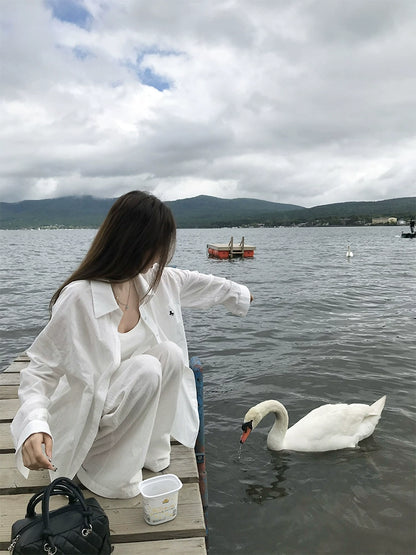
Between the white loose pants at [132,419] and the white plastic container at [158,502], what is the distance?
Answer: 0.16 metres

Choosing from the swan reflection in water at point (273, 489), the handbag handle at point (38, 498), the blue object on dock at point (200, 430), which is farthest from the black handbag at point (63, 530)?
the swan reflection in water at point (273, 489)

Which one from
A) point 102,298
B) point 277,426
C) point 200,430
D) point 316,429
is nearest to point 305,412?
point 316,429

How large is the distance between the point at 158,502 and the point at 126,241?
1.57 m

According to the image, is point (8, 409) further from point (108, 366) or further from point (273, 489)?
point (273, 489)

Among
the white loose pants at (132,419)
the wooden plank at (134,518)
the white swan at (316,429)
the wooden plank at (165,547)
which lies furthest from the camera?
the white swan at (316,429)

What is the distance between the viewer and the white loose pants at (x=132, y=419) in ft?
9.05

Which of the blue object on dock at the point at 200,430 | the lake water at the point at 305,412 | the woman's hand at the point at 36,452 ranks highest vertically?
the woman's hand at the point at 36,452

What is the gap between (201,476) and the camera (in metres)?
4.16

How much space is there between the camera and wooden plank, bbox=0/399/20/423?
14.2 feet

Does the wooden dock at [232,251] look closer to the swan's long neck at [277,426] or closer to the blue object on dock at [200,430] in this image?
the swan's long neck at [277,426]

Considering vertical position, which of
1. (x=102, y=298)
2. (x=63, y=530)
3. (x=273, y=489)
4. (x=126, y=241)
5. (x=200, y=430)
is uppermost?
(x=126, y=241)

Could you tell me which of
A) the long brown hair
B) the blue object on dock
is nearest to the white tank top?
the long brown hair

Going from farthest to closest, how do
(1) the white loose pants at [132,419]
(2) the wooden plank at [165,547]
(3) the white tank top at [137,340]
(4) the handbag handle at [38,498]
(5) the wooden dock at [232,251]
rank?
1. (5) the wooden dock at [232,251]
2. (3) the white tank top at [137,340]
3. (1) the white loose pants at [132,419]
4. (2) the wooden plank at [165,547]
5. (4) the handbag handle at [38,498]

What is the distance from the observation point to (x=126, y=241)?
2812 millimetres
